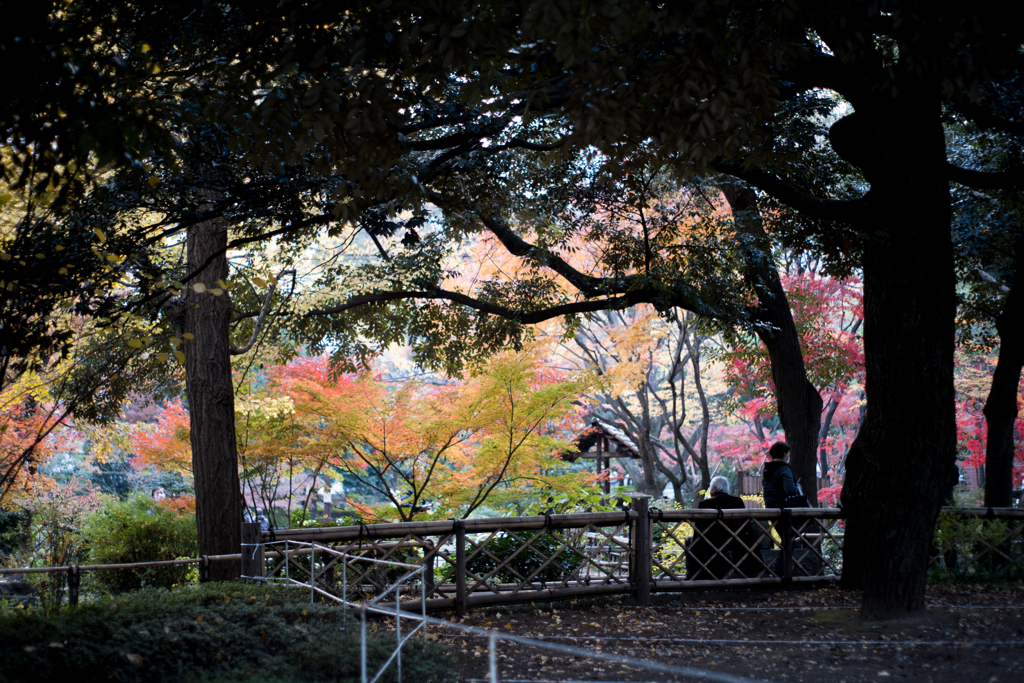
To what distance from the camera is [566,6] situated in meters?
3.10

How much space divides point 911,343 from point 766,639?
2504mm

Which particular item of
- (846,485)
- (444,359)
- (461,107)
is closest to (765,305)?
(846,485)

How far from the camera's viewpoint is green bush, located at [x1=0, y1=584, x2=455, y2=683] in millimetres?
3578

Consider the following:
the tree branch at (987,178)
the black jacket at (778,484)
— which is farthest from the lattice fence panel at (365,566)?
the tree branch at (987,178)

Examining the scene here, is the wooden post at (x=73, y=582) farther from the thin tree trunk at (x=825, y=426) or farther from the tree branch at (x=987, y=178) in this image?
the thin tree trunk at (x=825, y=426)

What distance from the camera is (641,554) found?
7066 millimetres

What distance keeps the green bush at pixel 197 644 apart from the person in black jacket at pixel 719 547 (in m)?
3.59

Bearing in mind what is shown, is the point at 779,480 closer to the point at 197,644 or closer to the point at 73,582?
the point at 197,644

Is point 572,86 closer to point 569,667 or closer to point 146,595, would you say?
point 569,667

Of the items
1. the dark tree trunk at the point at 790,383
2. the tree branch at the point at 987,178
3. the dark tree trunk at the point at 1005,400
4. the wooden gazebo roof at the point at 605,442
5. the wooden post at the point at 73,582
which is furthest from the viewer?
the wooden gazebo roof at the point at 605,442

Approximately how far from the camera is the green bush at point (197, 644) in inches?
141

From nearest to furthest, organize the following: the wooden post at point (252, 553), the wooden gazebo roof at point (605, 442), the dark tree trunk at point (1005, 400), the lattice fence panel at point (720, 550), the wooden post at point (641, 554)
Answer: the wooden post at point (252, 553) < the wooden post at point (641, 554) < the lattice fence panel at point (720, 550) < the dark tree trunk at point (1005, 400) < the wooden gazebo roof at point (605, 442)

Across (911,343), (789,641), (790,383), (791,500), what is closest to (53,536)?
(789,641)

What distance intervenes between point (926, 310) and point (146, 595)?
598cm
